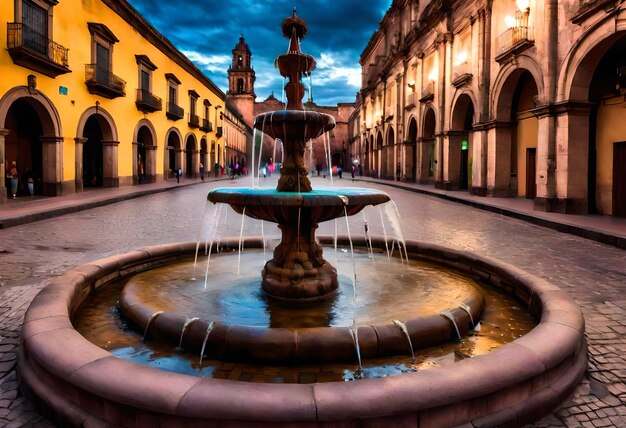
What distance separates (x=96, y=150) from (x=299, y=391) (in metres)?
26.5

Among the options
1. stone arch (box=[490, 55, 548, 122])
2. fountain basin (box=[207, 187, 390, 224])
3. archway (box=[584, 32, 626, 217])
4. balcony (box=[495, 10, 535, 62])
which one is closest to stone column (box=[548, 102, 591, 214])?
archway (box=[584, 32, 626, 217])

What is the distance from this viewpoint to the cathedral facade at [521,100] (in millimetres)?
12414

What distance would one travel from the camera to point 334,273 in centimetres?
A: 502

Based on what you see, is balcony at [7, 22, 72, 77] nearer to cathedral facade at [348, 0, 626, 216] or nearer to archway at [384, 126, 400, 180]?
cathedral facade at [348, 0, 626, 216]

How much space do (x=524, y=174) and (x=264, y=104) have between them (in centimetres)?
6476

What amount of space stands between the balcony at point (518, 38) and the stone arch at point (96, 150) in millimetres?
17531

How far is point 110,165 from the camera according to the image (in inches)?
912

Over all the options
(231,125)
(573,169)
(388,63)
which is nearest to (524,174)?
Answer: (573,169)

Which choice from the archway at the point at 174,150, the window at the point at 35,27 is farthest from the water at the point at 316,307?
the archway at the point at 174,150

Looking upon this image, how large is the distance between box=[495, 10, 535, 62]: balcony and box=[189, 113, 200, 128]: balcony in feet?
84.2

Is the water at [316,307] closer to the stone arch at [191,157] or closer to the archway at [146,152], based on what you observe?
the archway at [146,152]

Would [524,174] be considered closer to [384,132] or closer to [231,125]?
[384,132]

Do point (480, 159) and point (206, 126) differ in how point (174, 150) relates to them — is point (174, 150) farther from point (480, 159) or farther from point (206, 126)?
point (480, 159)

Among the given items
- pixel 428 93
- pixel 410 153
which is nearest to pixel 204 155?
pixel 410 153
